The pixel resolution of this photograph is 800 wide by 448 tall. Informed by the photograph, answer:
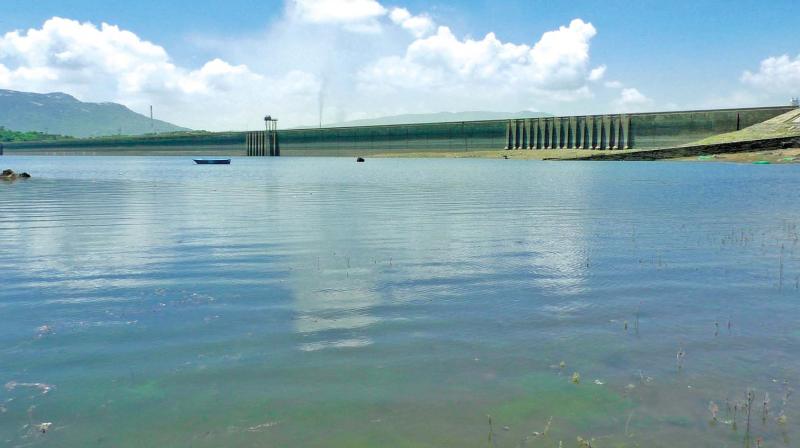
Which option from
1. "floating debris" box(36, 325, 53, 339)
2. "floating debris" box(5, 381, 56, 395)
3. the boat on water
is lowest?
"floating debris" box(5, 381, 56, 395)

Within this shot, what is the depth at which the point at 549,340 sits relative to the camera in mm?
9812

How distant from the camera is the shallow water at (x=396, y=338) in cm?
687

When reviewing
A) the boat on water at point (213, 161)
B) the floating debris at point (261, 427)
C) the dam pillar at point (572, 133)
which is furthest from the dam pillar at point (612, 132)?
the floating debris at point (261, 427)

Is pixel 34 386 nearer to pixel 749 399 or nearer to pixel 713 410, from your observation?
pixel 713 410

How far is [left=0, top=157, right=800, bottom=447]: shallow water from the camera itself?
22.5ft

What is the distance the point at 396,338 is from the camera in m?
9.91

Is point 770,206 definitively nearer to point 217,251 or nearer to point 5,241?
point 217,251

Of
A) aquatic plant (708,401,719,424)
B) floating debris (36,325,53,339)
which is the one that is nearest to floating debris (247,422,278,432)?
aquatic plant (708,401,719,424)

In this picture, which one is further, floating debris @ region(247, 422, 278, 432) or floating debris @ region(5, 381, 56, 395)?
floating debris @ region(5, 381, 56, 395)

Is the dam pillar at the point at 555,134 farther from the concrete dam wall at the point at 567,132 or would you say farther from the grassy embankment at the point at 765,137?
the grassy embankment at the point at 765,137

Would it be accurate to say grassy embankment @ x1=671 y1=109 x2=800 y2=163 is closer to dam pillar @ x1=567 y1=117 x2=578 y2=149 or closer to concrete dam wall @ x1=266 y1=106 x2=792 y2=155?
concrete dam wall @ x1=266 y1=106 x2=792 y2=155

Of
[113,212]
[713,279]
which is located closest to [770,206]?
[713,279]

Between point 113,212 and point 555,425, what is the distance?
29.9 meters

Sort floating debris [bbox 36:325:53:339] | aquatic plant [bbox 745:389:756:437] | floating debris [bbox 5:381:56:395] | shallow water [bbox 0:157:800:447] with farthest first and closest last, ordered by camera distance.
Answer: floating debris [bbox 36:325:53:339] < floating debris [bbox 5:381:56:395] < aquatic plant [bbox 745:389:756:437] < shallow water [bbox 0:157:800:447]
